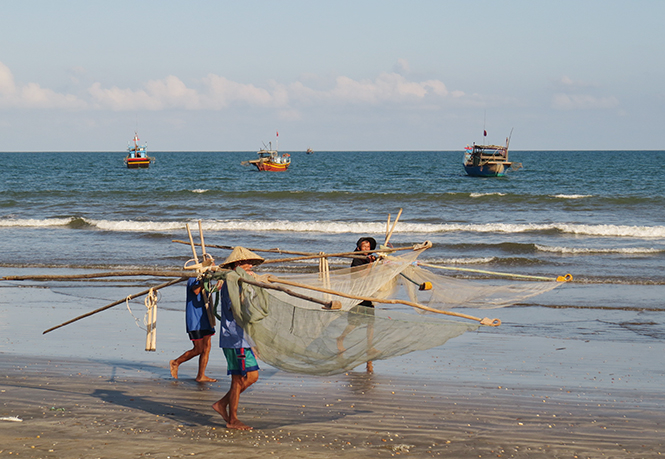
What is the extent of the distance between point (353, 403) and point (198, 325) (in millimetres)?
1454

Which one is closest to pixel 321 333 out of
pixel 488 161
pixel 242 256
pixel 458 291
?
pixel 242 256

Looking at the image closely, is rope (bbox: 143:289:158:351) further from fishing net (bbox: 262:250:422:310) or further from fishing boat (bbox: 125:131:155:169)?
fishing boat (bbox: 125:131:155:169)

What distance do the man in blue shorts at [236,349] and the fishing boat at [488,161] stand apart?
38322 millimetres

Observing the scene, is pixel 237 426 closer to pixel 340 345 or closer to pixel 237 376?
pixel 237 376

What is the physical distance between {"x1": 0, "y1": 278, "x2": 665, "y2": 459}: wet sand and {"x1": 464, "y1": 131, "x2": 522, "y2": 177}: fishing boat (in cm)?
3503

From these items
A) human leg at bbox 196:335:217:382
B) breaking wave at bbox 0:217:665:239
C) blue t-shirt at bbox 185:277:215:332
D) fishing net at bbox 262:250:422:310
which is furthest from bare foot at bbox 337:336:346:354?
breaking wave at bbox 0:217:665:239

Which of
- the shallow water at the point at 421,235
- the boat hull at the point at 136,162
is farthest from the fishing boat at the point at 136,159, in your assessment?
the shallow water at the point at 421,235

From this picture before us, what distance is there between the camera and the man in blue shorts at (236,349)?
14.0ft

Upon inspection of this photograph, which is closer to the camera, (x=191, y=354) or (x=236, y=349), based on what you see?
(x=236, y=349)

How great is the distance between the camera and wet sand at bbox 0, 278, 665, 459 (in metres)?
4.10

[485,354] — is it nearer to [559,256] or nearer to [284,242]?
[559,256]

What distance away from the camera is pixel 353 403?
16.4ft

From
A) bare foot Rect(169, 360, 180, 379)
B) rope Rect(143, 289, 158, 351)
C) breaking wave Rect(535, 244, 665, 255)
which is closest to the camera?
rope Rect(143, 289, 158, 351)

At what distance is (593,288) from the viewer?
10.9 metres
